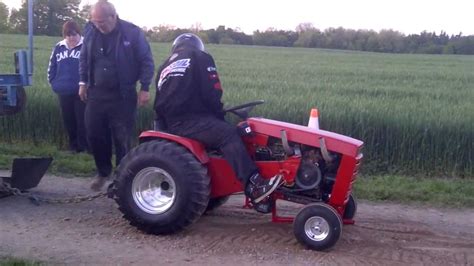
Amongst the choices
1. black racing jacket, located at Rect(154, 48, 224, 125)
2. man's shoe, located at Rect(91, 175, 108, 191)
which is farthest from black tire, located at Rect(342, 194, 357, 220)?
man's shoe, located at Rect(91, 175, 108, 191)

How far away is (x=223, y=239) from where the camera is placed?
6.72 m

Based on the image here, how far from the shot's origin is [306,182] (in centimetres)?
664

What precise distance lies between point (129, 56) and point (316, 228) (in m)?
2.76

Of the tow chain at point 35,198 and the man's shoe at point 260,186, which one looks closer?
the man's shoe at point 260,186

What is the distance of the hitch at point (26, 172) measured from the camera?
7781 millimetres

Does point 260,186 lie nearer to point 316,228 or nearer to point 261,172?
point 261,172

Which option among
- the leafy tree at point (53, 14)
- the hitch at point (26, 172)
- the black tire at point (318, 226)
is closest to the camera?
the black tire at point (318, 226)

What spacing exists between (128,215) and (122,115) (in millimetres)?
1649

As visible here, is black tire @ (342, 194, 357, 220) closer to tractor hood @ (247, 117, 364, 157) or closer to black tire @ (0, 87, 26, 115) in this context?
tractor hood @ (247, 117, 364, 157)

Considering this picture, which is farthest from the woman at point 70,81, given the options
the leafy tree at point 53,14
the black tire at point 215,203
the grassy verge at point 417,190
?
the leafy tree at point 53,14

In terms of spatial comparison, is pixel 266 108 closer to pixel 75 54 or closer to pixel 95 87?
pixel 75 54

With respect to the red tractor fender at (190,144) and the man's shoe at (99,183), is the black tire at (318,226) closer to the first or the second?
the red tractor fender at (190,144)

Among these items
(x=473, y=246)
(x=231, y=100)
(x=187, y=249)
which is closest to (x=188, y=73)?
(x=187, y=249)

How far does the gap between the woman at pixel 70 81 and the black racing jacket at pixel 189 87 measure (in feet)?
12.6
